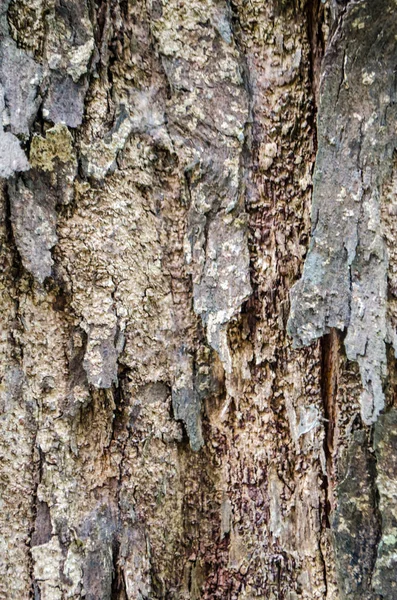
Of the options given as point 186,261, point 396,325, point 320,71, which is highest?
point 320,71

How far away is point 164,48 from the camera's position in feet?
2.53

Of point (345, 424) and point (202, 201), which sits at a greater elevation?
point (202, 201)

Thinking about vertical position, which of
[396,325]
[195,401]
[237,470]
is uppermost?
[396,325]

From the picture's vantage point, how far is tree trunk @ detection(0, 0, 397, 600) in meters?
0.76

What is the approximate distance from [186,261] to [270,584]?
57cm

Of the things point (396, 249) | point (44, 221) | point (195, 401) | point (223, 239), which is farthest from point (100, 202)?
point (396, 249)

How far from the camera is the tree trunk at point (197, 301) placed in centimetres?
76

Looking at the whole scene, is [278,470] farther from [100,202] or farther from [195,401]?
[100,202]

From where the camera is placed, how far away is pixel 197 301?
0.82 meters

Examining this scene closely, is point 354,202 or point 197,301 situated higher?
point 354,202

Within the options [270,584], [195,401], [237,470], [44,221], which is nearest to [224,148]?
[44,221]

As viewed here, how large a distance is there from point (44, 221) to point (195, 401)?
0.39m

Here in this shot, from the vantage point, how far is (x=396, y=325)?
764mm

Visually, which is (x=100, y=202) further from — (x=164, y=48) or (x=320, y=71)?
(x=320, y=71)
